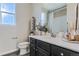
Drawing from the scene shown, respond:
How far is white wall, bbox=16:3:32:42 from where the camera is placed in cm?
281

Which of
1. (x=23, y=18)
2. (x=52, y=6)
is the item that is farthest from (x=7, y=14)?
(x=52, y=6)

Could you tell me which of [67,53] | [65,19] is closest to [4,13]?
[65,19]

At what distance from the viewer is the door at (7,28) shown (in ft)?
8.33

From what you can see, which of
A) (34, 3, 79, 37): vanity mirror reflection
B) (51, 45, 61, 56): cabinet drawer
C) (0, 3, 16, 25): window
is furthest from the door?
(51, 45, 61, 56): cabinet drawer

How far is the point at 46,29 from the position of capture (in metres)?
2.46

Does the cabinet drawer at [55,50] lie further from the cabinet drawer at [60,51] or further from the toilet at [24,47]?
the toilet at [24,47]

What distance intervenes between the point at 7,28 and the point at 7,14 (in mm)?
301

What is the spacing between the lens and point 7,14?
8.46 feet

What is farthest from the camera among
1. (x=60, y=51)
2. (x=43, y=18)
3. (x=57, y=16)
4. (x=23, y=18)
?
(x=23, y=18)

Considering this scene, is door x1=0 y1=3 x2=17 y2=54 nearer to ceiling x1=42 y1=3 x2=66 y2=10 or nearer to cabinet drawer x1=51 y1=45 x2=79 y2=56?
ceiling x1=42 y1=3 x2=66 y2=10

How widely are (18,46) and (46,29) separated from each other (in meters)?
0.81

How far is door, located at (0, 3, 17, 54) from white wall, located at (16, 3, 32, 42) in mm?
113

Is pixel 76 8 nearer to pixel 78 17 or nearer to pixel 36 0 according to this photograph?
pixel 78 17

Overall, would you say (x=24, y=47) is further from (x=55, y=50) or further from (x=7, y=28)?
(x=55, y=50)
